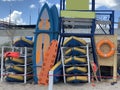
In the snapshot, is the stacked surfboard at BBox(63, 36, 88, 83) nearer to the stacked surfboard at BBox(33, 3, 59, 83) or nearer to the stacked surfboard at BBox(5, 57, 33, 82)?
the stacked surfboard at BBox(33, 3, 59, 83)

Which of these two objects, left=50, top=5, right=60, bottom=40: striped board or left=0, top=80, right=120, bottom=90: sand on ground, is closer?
Result: left=0, top=80, right=120, bottom=90: sand on ground

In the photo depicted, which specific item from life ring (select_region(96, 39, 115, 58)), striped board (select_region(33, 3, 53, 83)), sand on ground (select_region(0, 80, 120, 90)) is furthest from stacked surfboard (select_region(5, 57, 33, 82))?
life ring (select_region(96, 39, 115, 58))

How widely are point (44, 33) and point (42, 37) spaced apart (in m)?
0.18

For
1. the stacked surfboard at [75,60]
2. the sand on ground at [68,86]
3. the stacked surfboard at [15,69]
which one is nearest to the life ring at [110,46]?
the stacked surfboard at [75,60]

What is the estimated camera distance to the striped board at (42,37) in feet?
42.1

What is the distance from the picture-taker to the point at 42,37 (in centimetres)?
1298

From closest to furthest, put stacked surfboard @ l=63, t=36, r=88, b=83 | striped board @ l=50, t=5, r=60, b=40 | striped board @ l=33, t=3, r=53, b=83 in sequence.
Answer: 1. stacked surfboard @ l=63, t=36, r=88, b=83
2. striped board @ l=33, t=3, r=53, b=83
3. striped board @ l=50, t=5, r=60, b=40

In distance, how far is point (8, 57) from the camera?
42.4 ft

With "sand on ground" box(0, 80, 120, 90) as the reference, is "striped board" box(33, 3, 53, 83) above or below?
above

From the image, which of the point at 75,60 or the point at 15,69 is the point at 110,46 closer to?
the point at 75,60

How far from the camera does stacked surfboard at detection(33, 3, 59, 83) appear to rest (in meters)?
12.8

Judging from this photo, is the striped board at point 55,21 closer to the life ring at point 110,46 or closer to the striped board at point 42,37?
the striped board at point 42,37

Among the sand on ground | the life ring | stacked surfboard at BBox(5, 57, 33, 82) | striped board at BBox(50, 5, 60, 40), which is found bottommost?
the sand on ground

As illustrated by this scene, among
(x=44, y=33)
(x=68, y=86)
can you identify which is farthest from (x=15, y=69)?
(x=68, y=86)
